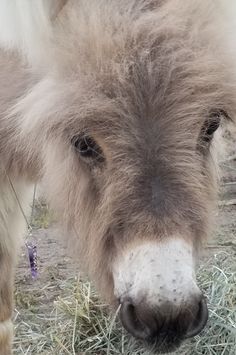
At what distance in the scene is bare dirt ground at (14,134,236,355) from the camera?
2919 millimetres

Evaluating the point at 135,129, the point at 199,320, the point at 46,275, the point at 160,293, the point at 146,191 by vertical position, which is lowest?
the point at 46,275

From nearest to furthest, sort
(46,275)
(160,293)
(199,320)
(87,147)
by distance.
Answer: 1. (160,293)
2. (199,320)
3. (87,147)
4. (46,275)

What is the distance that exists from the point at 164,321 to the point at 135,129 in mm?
467

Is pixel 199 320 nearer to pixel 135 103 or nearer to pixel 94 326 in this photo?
pixel 135 103

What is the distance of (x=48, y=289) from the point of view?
3283mm

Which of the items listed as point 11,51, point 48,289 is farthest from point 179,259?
point 48,289

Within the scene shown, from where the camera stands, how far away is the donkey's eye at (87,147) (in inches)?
70.7

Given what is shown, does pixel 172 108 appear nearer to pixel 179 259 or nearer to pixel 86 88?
pixel 86 88

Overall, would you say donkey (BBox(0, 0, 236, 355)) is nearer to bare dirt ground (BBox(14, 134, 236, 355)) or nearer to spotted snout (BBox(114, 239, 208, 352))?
spotted snout (BBox(114, 239, 208, 352))

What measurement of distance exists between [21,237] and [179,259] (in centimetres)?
129

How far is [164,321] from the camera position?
1614 mm

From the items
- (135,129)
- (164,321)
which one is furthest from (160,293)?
(135,129)

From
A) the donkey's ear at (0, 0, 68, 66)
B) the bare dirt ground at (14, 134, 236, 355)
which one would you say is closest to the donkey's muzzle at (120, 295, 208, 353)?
the donkey's ear at (0, 0, 68, 66)

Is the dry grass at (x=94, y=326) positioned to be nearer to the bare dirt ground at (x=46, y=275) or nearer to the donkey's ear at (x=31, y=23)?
the bare dirt ground at (x=46, y=275)
